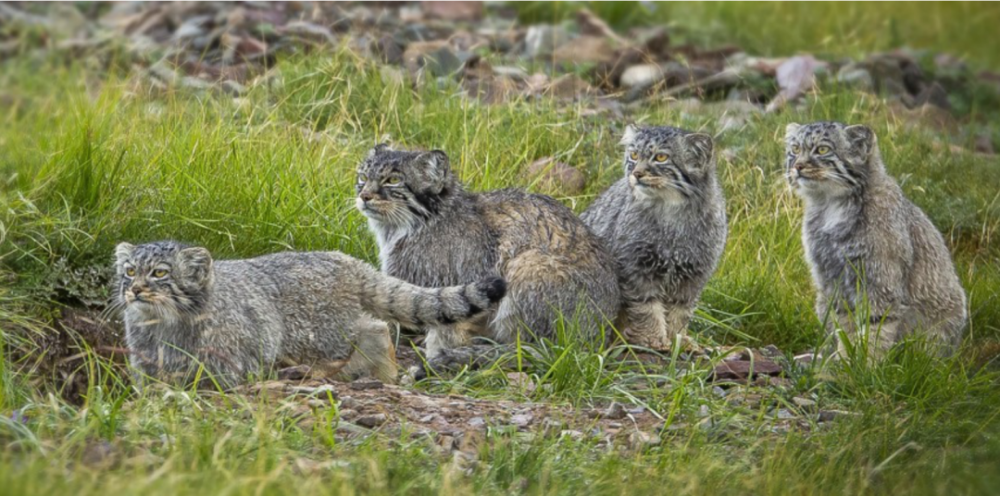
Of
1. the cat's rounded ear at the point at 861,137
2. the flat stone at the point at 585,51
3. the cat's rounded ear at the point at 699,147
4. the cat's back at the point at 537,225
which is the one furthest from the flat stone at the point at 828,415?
the flat stone at the point at 585,51

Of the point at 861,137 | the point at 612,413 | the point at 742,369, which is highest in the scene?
the point at 861,137

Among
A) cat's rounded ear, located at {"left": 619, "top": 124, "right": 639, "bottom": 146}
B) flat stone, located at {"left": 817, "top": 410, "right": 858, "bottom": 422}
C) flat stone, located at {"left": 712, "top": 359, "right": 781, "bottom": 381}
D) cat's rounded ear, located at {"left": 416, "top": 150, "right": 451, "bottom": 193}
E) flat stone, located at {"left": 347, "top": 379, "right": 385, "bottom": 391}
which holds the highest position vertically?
cat's rounded ear, located at {"left": 619, "top": 124, "right": 639, "bottom": 146}

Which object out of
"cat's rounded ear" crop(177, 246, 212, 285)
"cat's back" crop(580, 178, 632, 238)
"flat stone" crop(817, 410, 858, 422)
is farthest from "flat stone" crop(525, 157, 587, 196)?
"cat's rounded ear" crop(177, 246, 212, 285)

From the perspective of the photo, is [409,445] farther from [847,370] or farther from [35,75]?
[35,75]

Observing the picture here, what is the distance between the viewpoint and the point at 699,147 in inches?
314

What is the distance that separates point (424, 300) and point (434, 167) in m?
0.87

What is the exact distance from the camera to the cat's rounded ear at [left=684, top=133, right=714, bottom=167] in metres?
7.94

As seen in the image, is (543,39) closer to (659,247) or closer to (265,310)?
(659,247)

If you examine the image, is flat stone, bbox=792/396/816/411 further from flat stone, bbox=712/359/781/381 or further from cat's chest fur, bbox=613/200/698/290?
cat's chest fur, bbox=613/200/698/290

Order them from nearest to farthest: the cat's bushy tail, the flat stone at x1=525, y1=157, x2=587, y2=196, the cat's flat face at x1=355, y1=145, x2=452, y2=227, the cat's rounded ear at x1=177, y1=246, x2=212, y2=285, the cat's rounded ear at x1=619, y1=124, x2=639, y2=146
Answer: the cat's rounded ear at x1=177, y1=246, x2=212, y2=285 → the cat's bushy tail → the cat's flat face at x1=355, y1=145, x2=452, y2=227 → the cat's rounded ear at x1=619, y1=124, x2=639, y2=146 → the flat stone at x1=525, y1=157, x2=587, y2=196

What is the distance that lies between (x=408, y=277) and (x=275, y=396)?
4.76 ft

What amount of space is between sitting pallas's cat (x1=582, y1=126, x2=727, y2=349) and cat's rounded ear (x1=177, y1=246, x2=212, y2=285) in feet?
8.08

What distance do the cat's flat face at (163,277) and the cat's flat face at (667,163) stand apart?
2.51 meters

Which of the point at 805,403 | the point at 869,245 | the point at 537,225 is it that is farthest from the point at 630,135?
the point at 805,403
